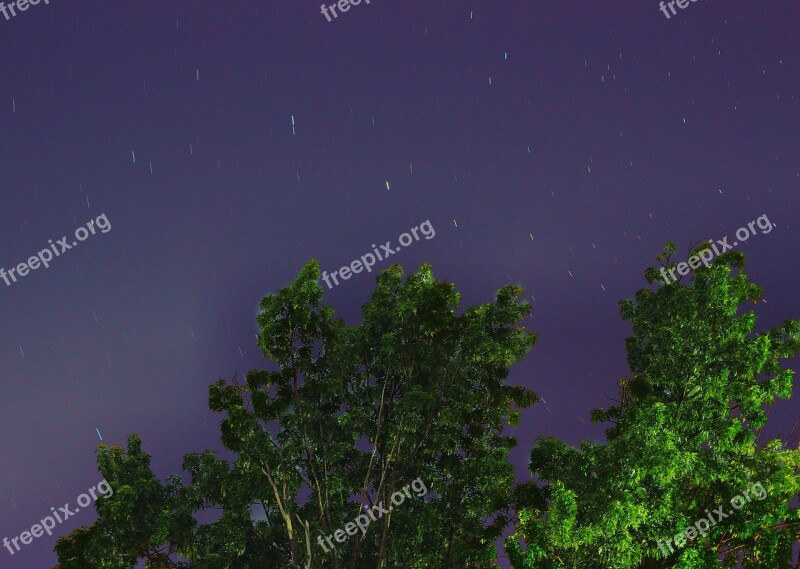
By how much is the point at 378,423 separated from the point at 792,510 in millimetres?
11207

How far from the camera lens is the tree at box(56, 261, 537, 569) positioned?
23281mm

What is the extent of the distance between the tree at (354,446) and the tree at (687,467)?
11.2 ft

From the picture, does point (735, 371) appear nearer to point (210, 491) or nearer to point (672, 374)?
point (672, 374)

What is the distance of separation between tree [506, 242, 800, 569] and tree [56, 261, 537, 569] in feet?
11.2

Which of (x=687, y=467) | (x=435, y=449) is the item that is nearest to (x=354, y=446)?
(x=435, y=449)

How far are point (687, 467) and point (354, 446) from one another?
1001cm

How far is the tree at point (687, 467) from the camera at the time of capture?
1853cm

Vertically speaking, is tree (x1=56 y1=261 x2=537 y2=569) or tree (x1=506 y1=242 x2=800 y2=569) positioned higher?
tree (x1=56 y1=261 x2=537 y2=569)

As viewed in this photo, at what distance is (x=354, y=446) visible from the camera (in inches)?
951

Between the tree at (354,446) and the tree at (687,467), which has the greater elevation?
the tree at (354,446)

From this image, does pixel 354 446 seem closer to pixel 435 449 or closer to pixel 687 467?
pixel 435 449

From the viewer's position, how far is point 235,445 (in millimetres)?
23562


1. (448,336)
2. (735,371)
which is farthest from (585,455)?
(448,336)

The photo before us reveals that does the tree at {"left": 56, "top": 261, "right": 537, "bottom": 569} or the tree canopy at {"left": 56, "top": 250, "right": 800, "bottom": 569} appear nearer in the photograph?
the tree canopy at {"left": 56, "top": 250, "right": 800, "bottom": 569}
